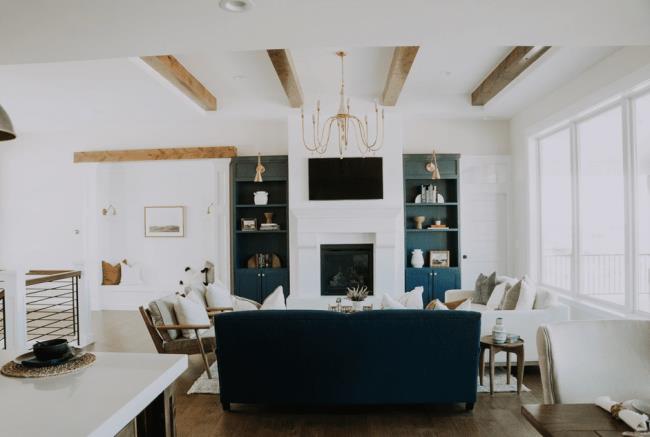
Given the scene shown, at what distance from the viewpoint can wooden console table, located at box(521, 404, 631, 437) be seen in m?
1.40

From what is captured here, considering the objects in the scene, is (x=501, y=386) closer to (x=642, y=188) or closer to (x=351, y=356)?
(x=351, y=356)

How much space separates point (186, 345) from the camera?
4.14 meters

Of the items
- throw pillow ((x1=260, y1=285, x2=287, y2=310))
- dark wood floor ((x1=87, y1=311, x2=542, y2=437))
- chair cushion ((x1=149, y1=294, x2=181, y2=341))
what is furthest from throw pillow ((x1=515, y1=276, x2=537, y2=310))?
chair cushion ((x1=149, y1=294, x2=181, y2=341))

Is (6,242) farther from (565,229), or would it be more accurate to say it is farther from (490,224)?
(565,229)

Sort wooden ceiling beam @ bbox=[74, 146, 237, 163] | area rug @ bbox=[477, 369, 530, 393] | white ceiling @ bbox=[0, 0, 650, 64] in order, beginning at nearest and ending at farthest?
1. white ceiling @ bbox=[0, 0, 650, 64]
2. area rug @ bbox=[477, 369, 530, 393]
3. wooden ceiling beam @ bbox=[74, 146, 237, 163]

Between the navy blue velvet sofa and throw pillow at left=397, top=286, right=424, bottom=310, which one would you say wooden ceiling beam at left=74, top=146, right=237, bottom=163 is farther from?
the navy blue velvet sofa

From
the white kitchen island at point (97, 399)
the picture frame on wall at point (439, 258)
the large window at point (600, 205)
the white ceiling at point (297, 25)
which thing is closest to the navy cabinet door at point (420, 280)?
the picture frame on wall at point (439, 258)

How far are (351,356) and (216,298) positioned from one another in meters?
2.22

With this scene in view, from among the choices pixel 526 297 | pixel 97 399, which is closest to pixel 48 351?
pixel 97 399

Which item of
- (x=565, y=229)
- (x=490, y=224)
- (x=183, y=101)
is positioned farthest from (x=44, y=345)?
(x=490, y=224)

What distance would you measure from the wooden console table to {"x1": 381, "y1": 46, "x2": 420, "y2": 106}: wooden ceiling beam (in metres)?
3.63

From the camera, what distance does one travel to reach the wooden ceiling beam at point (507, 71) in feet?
15.2

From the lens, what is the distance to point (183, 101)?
240 inches

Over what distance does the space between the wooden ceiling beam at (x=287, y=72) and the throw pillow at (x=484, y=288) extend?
3.19 meters
